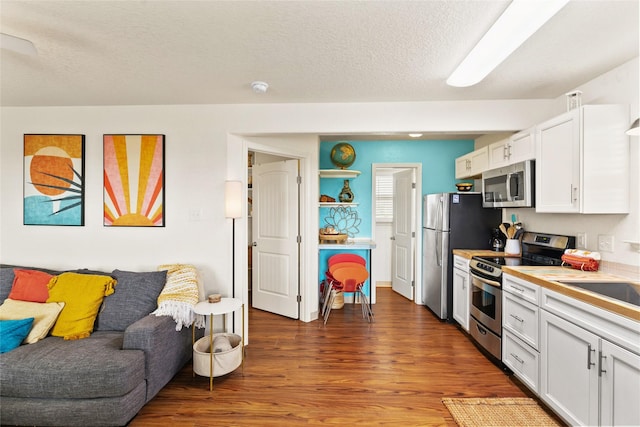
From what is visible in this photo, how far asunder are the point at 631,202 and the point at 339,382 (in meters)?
2.45

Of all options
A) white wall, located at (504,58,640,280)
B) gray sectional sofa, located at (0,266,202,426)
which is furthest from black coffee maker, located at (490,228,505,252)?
gray sectional sofa, located at (0,266,202,426)

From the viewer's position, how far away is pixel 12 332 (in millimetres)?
1920

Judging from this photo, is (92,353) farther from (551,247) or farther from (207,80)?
(551,247)

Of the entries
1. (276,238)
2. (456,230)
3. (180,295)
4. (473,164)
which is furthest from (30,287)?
(473,164)

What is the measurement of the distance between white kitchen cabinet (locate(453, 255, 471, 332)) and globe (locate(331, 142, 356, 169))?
1890 mm

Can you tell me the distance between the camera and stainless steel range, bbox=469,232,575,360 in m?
2.42

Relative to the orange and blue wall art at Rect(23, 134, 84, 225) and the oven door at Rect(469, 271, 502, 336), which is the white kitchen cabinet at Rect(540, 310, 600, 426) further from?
the orange and blue wall art at Rect(23, 134, 84, 225)

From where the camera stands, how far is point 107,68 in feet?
6.70

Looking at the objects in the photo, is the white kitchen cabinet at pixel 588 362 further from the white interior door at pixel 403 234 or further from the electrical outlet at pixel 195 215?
the electrical outlet at pixel 195 215

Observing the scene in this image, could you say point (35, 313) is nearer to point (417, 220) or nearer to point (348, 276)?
point (348, 276)

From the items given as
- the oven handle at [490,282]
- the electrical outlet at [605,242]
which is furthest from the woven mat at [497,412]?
the electrical outlet at [605,242]

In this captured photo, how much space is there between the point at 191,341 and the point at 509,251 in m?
3.22

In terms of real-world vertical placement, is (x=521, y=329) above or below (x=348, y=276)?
below

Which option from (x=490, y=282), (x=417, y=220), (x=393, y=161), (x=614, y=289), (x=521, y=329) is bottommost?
(x=521, y=329)
